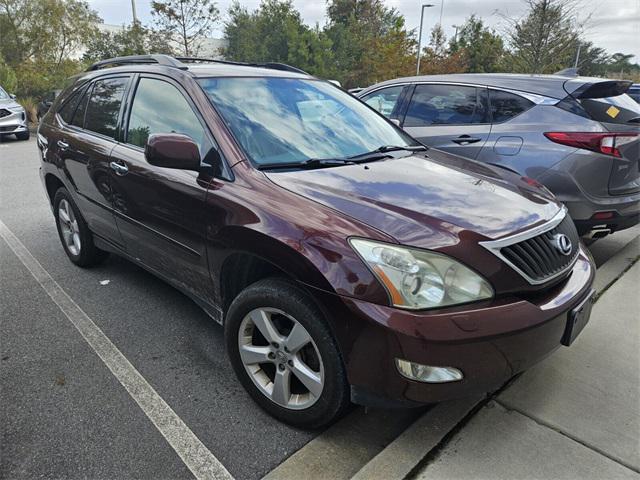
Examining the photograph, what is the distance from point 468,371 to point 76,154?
3.34 m

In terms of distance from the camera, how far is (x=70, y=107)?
13.3 feet

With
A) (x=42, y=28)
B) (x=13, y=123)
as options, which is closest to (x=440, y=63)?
(x=42, y=28)

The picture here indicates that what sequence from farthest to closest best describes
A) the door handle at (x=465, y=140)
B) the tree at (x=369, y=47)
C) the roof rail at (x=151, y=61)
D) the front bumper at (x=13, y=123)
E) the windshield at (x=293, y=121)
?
the tree at (x=369, y=47)
the front bumper at (x=13, y=123)
the door handle at (x=465, y=140)
the roof rail at (x=151, y=61)
the windshield at (x=293, y=121)

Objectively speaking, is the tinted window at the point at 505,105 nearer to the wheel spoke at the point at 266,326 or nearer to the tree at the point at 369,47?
the wheel spoke at the point at 266,326

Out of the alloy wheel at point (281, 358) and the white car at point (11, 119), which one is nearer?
the alloy wheel at point (281, 358)

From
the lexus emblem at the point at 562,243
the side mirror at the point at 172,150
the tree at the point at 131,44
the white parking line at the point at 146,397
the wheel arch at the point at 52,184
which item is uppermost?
the tree at the point at 131,44

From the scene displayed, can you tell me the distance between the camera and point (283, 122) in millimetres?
2717

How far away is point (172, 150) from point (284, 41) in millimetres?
34644

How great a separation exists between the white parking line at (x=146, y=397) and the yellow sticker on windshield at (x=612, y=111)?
3.83 metres

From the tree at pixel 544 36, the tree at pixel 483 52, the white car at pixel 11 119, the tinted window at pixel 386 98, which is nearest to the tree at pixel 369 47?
the tree at pixel 483 52

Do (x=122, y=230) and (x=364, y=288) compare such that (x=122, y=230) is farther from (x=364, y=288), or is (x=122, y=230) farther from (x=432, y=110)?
(x=432, y=110)

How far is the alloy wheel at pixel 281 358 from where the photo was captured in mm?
2064

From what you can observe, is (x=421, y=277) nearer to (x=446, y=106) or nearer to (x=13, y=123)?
(x=446, y=106)

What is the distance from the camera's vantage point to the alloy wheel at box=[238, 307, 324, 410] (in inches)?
81.3
